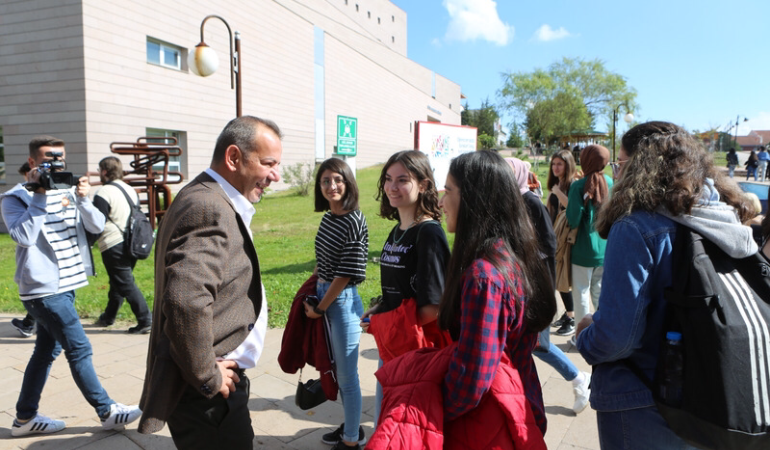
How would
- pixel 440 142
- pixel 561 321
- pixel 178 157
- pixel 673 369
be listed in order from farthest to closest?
1. pixel 178 157
2. pixel 440 142
3. pixel 561 321
4. pixel 673 369

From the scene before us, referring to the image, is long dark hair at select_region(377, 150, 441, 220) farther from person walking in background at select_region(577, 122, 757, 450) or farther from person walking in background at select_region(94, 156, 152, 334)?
person walking in background at select_region(94, 156, 152, 334)

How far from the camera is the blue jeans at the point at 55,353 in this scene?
341 centimetres

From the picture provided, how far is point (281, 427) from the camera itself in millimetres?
3621

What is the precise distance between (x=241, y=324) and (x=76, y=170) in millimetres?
18350

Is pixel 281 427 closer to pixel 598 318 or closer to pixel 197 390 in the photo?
pixel 197 390

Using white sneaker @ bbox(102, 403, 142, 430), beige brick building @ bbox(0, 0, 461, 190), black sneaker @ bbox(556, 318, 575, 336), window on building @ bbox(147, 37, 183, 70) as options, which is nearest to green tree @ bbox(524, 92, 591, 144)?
beige brick building @ bbox(0, 0, 461, 190)

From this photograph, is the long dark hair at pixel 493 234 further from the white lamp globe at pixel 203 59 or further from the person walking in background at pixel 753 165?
the person walking in background at pixel 753 165

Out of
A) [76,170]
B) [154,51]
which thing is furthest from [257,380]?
[154,51]

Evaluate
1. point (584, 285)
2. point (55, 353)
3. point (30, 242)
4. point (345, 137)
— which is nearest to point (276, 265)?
point (345, 137)

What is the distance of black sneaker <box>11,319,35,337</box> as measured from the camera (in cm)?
589

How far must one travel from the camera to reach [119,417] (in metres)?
3.55

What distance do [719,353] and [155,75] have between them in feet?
72.7

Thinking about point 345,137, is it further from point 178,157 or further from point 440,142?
point 178,157

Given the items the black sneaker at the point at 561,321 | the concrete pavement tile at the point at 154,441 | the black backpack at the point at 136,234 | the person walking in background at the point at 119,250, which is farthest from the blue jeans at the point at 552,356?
the black backpack at the point at 136,234
